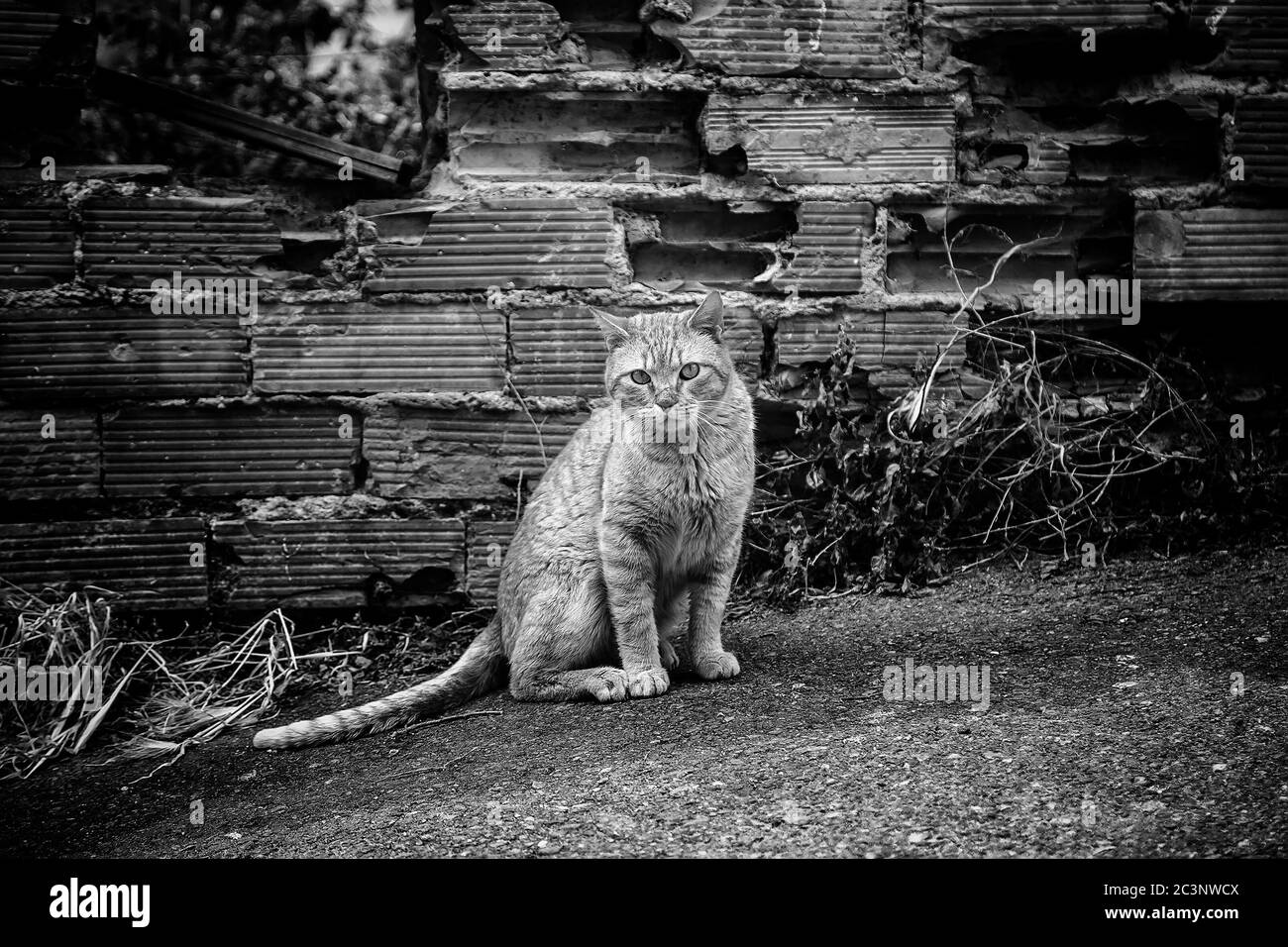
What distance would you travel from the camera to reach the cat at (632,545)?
3.18m

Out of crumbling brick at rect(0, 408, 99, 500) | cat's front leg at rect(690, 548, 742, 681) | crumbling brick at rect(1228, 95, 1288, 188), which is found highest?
crumbling brick at rect(1228, 95, 1288, 188)

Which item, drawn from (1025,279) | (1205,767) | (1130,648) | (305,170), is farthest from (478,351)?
(1205,767)

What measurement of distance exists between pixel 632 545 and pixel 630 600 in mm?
179

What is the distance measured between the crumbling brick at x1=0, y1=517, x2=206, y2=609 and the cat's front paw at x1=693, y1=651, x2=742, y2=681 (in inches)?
83.3

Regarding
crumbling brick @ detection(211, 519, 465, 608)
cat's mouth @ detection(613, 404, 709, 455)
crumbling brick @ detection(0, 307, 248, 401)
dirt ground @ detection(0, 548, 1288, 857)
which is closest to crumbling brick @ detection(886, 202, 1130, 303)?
dirt ground @ detection(0, 548, 1288, 857)

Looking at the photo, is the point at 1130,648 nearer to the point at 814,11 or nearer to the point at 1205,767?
the point at 1205,767

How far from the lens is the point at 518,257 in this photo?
4.05 metres

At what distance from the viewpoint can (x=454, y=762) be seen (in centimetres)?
281

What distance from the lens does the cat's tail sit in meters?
3.14

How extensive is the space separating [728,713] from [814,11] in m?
2.91
